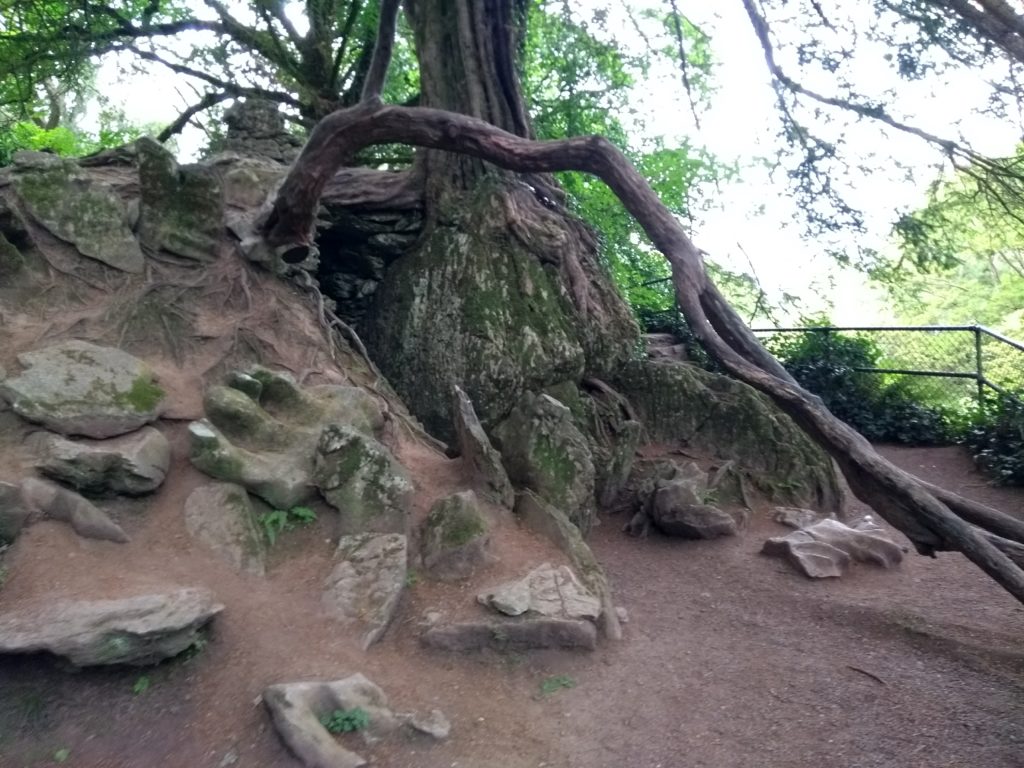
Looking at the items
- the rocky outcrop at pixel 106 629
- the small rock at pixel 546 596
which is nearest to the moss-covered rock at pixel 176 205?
the rocky outcrop at pixel 106 629

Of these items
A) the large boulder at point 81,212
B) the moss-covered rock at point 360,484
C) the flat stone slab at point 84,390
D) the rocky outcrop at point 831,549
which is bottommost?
the rocky outcrop at point 831,549

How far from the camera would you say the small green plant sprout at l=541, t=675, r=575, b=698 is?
4680 millimetres

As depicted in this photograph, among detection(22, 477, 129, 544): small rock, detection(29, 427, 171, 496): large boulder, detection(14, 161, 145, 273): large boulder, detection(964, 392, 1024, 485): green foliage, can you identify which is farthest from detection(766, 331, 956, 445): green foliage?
detection(22, 477, 129, 544): small rock

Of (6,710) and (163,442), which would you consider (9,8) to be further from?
(6,710)

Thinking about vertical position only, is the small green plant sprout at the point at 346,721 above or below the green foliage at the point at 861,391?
below

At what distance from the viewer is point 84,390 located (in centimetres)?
516

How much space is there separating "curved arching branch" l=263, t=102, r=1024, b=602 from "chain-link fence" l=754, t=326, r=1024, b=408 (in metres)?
5.32

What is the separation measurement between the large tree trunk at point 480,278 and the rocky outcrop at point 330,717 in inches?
142

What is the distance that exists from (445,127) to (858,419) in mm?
7383

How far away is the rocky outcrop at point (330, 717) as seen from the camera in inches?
148

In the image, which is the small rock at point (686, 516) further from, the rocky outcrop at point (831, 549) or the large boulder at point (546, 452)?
the large boulder at point (546, 452)

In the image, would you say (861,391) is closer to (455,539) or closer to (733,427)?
(733,427)

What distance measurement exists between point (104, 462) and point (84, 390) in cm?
59

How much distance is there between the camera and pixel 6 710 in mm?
3799
